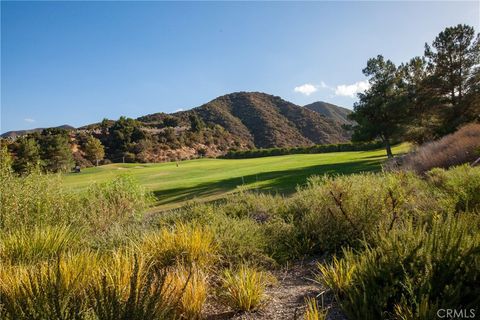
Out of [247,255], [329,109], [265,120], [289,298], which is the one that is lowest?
[289,298]

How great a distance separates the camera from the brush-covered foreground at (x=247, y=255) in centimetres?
278

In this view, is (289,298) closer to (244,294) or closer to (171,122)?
(244,294)

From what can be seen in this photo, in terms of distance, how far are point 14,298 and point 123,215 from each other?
6288mm

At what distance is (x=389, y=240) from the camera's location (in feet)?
10.8

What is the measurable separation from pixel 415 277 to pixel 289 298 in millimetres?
1321

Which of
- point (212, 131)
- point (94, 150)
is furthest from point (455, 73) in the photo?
point (212, 131)

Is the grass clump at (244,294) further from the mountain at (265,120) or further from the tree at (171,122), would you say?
the mountain at (265,120)

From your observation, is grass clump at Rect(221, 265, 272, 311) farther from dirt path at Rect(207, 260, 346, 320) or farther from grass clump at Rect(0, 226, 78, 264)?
grass clump at Rect(0, 226, 78, 264)

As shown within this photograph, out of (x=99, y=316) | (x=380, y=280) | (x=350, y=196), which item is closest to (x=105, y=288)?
(x=99, y=316)

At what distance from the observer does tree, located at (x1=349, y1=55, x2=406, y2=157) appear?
28297mm

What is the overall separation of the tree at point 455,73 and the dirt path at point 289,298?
85.3ft

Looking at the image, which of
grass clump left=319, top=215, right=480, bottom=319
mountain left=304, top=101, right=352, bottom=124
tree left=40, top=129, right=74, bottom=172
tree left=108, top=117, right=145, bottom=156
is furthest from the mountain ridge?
grass clump left=319, top=215, right=480, bottom=319

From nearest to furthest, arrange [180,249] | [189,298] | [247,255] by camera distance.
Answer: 1. [189,298]
2. [180,249]
3. [247,255]

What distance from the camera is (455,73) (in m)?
27.3
